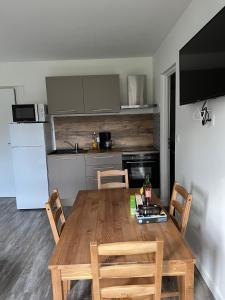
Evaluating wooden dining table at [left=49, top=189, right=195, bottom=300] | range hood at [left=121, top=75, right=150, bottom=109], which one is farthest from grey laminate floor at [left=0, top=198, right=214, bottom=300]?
range hood at [left=121, top=75, right=150, bottom=109]

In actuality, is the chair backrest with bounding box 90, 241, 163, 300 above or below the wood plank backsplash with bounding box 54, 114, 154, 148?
below

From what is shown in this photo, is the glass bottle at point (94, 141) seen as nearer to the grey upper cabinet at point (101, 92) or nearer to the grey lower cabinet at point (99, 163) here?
the grey lower cabinet at point (99, 163)

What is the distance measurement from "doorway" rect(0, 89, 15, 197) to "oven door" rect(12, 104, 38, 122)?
76 cm

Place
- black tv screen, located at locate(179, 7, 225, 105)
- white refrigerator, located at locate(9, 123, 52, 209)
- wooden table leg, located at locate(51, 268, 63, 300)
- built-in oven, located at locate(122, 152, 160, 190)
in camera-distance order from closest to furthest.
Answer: wooden table leg, located at locate(51, 268, 63, 300) → black tv screen, located at locate(179, 7, 225, 105) → white refrigerator, located at locate(9, 123, 52, 209) → built-in oven, located at locate(122, 152, 160, 190)

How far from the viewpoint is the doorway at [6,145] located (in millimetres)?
4400

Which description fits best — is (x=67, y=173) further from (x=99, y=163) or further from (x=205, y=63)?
(x=205, y=63)

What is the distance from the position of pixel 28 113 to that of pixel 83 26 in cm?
169

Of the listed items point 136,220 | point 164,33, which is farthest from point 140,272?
point 164,33

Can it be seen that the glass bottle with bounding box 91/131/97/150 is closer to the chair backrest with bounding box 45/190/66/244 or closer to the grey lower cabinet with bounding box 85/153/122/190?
the grey lower cabinet with bounding box 85/153/122/190

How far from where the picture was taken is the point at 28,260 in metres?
2.50

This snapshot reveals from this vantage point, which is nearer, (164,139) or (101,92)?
(164,139)

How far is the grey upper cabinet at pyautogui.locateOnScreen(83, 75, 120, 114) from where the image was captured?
3.92 m

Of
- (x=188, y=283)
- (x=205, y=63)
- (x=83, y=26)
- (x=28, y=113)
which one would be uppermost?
(x=83, y=26)

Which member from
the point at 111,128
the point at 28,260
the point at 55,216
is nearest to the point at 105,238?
the point at 55,216
